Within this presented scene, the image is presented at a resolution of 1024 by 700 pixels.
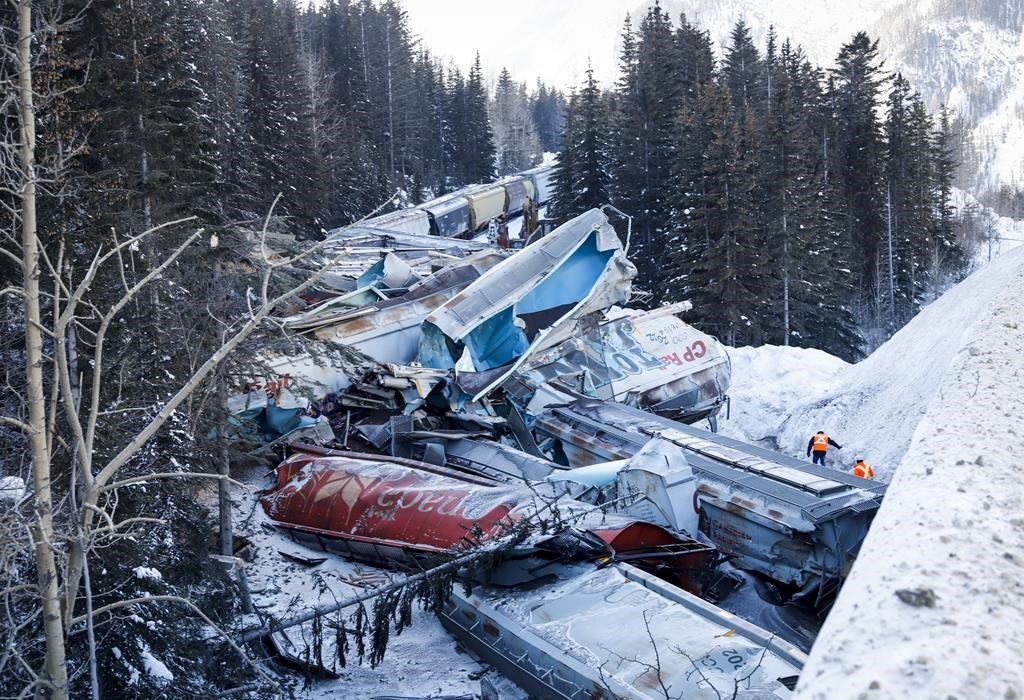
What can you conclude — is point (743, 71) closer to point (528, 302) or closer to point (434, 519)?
point (528, 302)

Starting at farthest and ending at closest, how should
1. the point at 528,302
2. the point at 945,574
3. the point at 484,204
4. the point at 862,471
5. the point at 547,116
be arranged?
the point at 547,116, the point at 484,204, the point at 528,302, the point at 862,471, the point at 945,574

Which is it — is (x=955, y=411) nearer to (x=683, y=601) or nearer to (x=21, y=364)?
(x=683, y=601)

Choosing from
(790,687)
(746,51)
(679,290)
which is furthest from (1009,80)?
(790,687)

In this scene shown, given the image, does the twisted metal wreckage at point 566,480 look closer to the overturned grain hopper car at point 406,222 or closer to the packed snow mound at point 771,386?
the packed snow mound at point 771,386

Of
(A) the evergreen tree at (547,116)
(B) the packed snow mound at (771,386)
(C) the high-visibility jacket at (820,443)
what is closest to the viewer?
(C) the high-visibility jacket at (820,443)

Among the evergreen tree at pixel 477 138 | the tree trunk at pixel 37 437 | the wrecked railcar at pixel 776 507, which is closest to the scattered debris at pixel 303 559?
the wrecked railcar at pixel 776 507

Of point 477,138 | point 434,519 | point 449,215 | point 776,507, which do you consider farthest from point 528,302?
point 477,138
